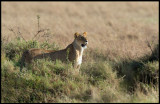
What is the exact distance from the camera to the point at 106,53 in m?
11.2

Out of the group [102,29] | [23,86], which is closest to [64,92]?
[23,86]

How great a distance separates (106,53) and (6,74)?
137 inches

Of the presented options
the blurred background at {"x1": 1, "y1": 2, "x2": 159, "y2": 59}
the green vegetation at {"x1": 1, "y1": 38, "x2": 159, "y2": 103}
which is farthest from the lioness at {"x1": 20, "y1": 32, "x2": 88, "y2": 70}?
the blurred background at {"x1": 1, "y1": 2, "x2": 159, "y2": 59}

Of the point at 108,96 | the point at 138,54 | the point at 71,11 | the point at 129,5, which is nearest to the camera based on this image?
the point at 108,96

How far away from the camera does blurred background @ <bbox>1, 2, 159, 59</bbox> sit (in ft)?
42.8

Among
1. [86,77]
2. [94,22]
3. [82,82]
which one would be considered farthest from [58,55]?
[94,22]

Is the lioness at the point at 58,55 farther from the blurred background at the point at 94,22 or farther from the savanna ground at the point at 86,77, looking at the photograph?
the blurred background at the point at 94,22

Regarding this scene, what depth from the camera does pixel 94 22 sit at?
21.8 meters

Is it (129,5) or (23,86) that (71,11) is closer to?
(129,5)

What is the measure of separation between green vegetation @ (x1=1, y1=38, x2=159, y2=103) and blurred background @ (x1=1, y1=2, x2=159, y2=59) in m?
1.18

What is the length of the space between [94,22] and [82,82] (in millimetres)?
13435

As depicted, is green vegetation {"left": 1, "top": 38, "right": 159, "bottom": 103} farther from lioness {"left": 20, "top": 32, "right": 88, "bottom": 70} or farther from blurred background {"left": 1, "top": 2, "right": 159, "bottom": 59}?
blurred background {"left": 1, "top": 2, "right": 159, "bottom": 59}

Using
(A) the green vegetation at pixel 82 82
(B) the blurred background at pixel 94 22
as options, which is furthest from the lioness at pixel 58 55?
(B) the blurred background at pixel 94 22

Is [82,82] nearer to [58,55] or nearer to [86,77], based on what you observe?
[86,77]
